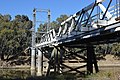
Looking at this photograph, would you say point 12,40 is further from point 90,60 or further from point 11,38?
point 90,60

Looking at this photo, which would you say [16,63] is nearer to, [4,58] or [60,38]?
[4,58]

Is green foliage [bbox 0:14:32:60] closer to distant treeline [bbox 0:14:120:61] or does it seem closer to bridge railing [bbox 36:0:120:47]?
distant treeline [bbox 0:14:120:61]

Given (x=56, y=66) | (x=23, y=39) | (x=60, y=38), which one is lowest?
(x=56, y=66)

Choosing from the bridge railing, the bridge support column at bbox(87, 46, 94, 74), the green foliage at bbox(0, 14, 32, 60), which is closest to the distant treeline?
the green foliage at bbox(0, 14, 32, 60)

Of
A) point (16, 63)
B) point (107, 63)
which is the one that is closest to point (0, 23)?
point (16, 63)

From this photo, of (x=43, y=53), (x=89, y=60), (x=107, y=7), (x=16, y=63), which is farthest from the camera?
(x=16, y=63)

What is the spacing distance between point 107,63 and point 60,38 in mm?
50114

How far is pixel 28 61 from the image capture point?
7219 cm

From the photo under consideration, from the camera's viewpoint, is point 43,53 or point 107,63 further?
point 107,63

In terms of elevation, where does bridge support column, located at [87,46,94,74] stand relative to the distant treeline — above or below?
below

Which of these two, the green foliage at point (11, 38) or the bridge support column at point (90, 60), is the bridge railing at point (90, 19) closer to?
the bridge support column at point (90, 60)

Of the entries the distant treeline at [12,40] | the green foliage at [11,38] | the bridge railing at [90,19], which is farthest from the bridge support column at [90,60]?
the green foliage at [11,38]

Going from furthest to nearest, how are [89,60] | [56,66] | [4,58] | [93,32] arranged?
[4,58], [56,66], [89,60], [93,32]

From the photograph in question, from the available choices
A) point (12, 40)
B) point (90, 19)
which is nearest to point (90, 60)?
point (90, 19)
